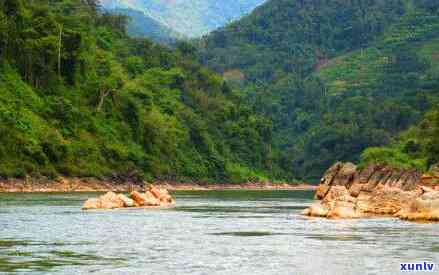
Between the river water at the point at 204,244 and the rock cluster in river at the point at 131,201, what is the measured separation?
732 centimetres

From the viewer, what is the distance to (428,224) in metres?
58.5

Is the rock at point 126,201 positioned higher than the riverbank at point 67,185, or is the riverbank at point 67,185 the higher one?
the rock at point 126,201

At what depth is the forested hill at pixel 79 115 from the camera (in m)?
127

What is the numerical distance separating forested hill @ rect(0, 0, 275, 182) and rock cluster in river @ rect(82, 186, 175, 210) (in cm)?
3247

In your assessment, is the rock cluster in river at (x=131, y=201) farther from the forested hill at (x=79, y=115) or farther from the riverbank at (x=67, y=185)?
the forested hill at (x=79, y=115)

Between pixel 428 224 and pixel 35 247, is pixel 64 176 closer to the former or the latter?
pixel 428 224

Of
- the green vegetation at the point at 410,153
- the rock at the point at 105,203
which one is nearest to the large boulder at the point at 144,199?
the rock at the point at 105,203

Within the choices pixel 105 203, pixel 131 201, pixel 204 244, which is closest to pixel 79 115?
pixel 131 201

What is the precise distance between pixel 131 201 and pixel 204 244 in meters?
36.7

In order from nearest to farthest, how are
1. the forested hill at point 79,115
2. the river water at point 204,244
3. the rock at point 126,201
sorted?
the river water at point 204,244 < the rock at point 126,201 < the forested hill at point 79,115

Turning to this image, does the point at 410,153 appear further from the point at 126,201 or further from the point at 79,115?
the point at 126,201

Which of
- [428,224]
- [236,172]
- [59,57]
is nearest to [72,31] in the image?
[59,57]

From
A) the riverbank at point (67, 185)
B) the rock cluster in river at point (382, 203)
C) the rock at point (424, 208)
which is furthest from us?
the riverbank at point (67, 185)

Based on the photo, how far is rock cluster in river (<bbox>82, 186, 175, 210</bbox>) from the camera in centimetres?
7644
